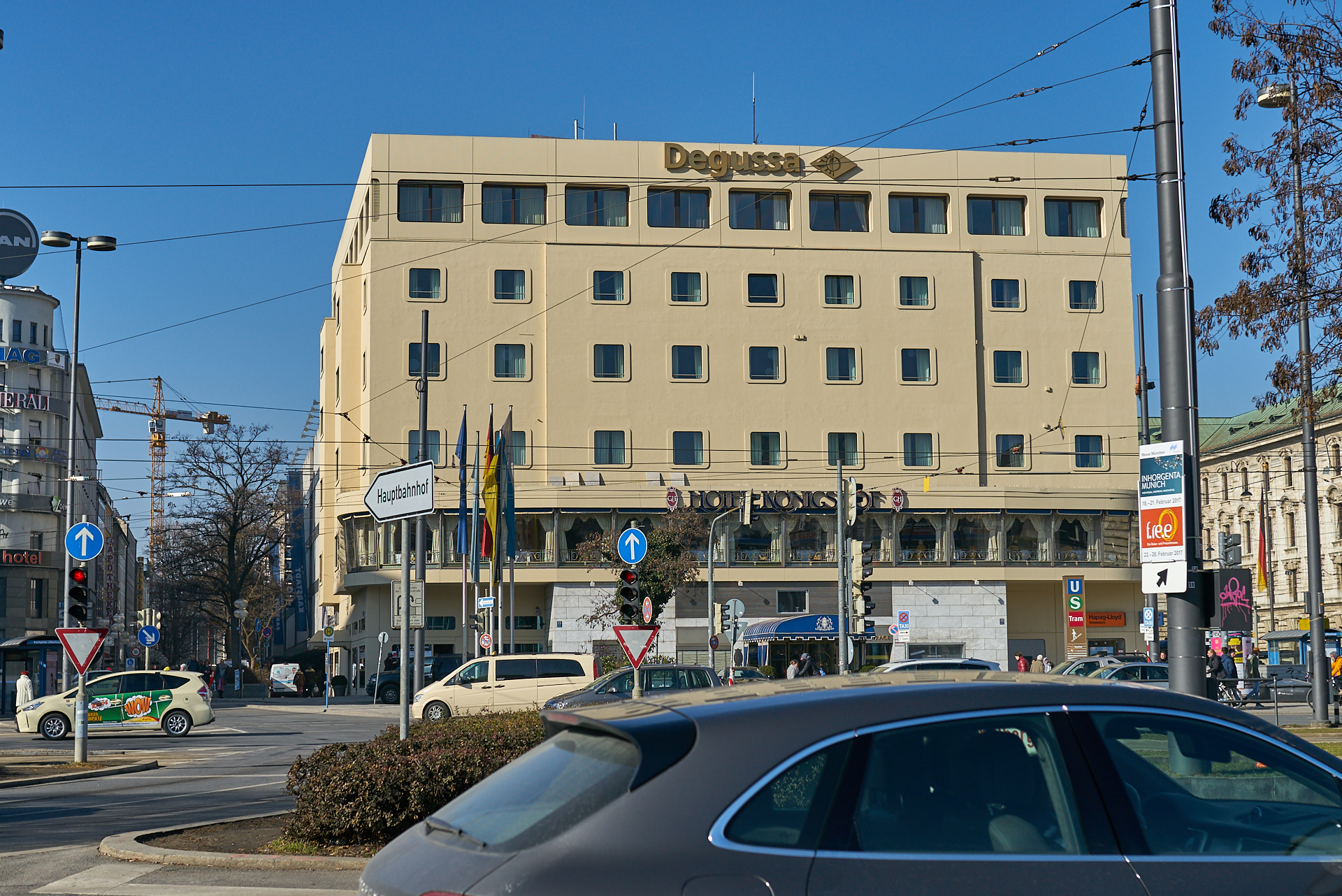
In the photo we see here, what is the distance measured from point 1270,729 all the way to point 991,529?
57607 mm

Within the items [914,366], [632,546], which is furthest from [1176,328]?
[914,366]

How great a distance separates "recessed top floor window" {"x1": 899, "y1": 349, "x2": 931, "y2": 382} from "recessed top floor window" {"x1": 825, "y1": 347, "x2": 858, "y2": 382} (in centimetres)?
215

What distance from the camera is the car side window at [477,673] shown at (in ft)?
103

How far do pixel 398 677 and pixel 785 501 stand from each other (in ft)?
61.7

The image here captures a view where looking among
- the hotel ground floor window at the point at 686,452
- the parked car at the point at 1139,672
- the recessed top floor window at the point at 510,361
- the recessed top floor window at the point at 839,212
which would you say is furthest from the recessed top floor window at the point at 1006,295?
the parked car at the point at 1139,672

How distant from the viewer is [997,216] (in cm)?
6325

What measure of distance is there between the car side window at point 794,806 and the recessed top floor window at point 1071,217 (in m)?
62.9

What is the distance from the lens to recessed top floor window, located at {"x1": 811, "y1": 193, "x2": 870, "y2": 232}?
62.0 metres

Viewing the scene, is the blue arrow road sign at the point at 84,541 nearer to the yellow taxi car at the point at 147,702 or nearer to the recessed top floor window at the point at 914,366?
the yellow taxi car at the point at 147,702

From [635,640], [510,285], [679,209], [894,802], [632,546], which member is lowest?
[635,640]

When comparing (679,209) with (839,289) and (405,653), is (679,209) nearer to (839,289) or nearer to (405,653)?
(839,289)

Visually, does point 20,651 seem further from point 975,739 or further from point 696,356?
point 975,739

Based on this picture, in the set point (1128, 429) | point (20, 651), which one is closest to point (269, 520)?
point (20, 651)

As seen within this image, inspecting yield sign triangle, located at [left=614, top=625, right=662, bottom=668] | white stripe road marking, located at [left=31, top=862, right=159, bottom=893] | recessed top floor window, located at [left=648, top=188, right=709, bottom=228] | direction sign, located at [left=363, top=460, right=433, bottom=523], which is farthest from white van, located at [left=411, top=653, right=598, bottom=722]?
recessed top floor window, located at [left=648, top=188, right=709, bottom=228]
